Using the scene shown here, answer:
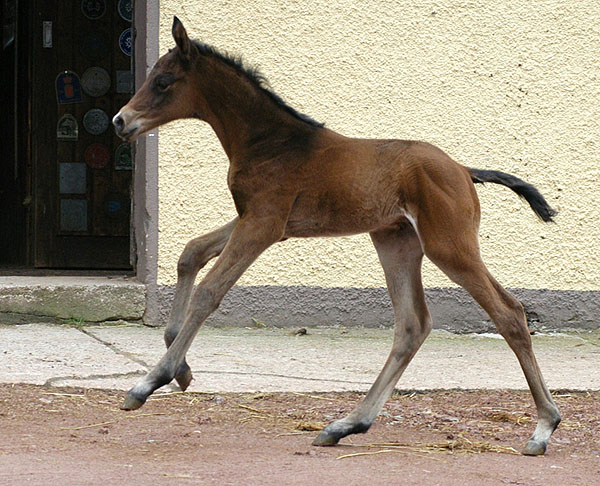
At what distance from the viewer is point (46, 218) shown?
970 centimetres

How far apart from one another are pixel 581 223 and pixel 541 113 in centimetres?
93

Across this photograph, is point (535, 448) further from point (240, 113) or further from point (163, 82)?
point (163, 82)

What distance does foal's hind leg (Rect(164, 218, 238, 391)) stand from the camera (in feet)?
15.0

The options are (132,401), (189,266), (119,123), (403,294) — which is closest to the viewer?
(132,401)

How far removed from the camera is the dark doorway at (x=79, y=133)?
955cm

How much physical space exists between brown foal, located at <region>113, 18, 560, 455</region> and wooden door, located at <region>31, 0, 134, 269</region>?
5160 mm

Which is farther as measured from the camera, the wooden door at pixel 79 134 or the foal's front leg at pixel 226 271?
the wooden door at pixel 79 134

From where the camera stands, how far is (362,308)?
7.80 m

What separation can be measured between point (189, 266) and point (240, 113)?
2.43ft

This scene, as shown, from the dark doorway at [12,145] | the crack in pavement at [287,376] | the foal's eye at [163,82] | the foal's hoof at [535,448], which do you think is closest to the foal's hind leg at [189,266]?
the foal's eye at [163,82]

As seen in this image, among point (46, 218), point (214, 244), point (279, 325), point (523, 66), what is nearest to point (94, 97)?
point (46, 218)

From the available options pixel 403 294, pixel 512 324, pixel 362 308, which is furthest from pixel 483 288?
pixel 362 308

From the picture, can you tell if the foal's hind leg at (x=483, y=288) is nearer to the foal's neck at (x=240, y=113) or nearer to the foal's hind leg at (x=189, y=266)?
the foal's neck at (x=240, y=113)

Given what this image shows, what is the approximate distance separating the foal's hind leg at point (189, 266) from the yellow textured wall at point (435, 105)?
295 centimetres
